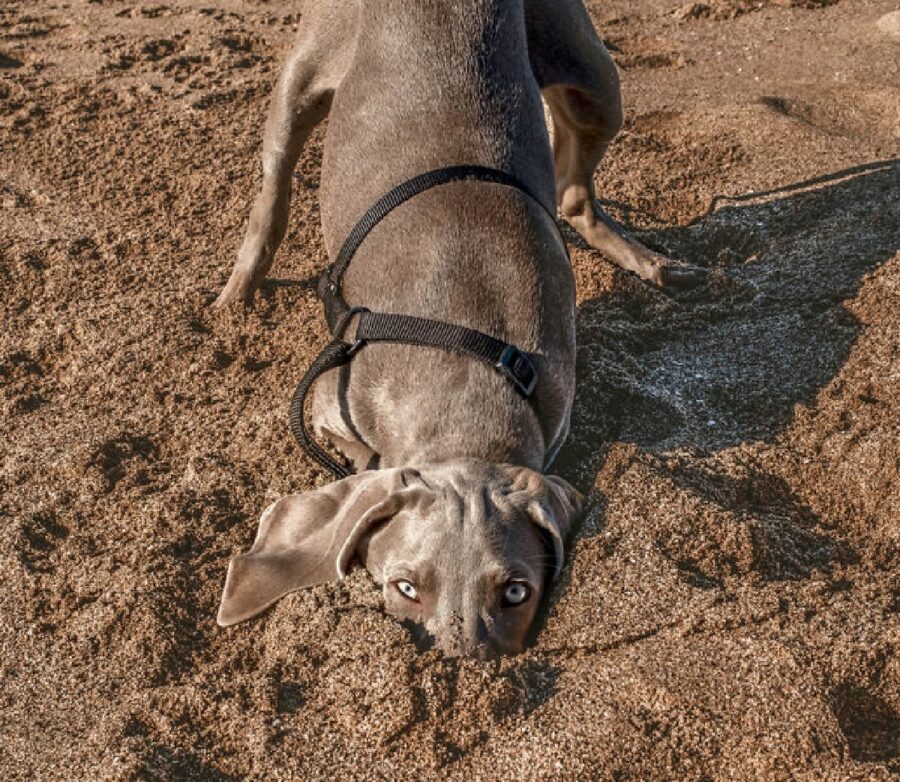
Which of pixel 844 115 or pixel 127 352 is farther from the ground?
pixel 127 352

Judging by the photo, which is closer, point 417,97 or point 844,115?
point 417,97

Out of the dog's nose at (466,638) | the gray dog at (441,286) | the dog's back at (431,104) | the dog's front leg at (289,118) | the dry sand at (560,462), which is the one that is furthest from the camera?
the dog's front leg at (289,118)

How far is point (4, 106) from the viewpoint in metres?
6.35

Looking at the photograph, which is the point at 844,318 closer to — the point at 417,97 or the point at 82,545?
the point at 417,97

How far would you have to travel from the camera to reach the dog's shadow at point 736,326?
166 inches

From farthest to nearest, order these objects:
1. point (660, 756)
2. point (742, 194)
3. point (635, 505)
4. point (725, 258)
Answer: point (742, 194) < point (725, 258) < point (635, 505) < point (660, 756)

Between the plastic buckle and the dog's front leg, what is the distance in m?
1.53

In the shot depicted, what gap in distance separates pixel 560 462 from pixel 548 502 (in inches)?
26.4

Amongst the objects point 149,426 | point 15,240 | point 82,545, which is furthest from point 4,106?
point 82,545

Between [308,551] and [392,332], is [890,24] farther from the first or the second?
[308,551]

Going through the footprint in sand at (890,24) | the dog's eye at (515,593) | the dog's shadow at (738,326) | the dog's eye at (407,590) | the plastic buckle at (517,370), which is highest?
the plastic buckle at (517,370)

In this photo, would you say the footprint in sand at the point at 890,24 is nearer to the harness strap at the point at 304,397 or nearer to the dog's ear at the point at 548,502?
the harness strap at the point at 304,397

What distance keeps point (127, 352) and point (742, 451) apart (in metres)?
2.12

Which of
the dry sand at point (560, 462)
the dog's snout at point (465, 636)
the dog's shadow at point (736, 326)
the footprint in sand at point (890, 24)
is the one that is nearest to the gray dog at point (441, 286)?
the dog's snout at point (465, 636)
